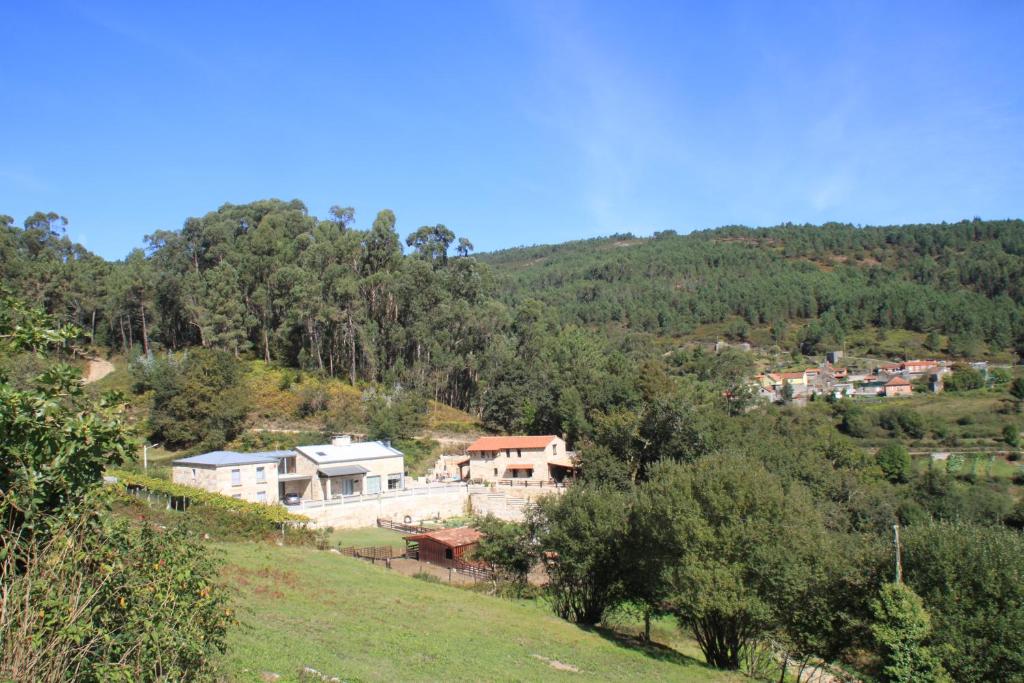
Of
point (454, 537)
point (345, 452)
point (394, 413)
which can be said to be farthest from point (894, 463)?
point (454, 537)

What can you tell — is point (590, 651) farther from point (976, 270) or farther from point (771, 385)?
point (976, 270)

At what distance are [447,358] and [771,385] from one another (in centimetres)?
7221

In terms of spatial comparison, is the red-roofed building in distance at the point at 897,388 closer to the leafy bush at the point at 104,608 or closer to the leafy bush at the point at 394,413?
the leafy bush at the point at 394,413

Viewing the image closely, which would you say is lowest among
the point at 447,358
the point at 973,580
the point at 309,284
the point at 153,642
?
the point at 973,580

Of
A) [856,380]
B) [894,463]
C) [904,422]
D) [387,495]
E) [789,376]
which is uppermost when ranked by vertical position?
[789,376]

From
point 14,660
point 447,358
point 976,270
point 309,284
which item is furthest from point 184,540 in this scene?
point 976,270

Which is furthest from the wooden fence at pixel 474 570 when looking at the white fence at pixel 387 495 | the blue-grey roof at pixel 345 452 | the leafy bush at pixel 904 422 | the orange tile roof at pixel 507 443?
the leafy bush at pixel 904 422

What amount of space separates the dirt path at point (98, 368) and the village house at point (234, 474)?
25355 millimetres

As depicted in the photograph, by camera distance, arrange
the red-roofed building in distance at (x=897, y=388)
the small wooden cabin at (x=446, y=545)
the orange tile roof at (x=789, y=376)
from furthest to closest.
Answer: the orange tile roof at (x=789, y=376), the red-roofed building in distance at (x=897, y=388), the small wooden cabin at (x=446, y=545)

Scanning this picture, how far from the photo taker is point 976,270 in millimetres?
168750

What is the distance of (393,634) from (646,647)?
9.31 m

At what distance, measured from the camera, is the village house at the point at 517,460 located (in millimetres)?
48344

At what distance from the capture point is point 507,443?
49.4 metres

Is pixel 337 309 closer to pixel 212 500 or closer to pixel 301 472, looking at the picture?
pixel 301 472
